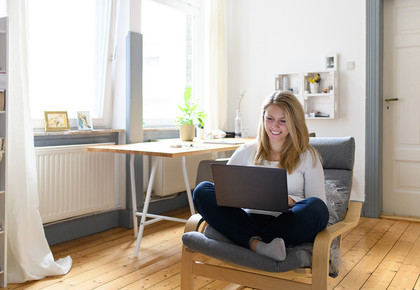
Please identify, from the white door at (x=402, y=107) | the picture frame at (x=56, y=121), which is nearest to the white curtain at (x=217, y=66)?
the white door at (x=402, y=107)

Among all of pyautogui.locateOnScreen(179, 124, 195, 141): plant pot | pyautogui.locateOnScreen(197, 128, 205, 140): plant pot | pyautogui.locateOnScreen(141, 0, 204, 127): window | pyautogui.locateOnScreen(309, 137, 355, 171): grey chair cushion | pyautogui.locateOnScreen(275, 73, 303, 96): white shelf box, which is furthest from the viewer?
pyautogui.locateOnScreen(275, 73, 303, 96): white shelf box

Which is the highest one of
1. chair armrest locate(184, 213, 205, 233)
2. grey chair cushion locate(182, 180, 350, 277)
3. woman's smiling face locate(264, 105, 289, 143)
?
woman's smiling face locate(264, 105, 289, 143)

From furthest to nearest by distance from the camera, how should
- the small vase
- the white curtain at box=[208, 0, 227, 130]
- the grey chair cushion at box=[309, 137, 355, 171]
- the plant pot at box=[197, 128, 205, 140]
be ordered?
the white curtain at box=[208, 0, 227, 130] < the small vase < the plant pot at box=[197, 128, 205, 140] < the grey chair cushion at box=[309, 137, 355, 171]

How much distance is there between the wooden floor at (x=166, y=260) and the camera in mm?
2404

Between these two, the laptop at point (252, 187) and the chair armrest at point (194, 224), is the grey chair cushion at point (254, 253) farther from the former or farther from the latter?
the laptop at point (252, 187)

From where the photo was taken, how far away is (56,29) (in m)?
3.06

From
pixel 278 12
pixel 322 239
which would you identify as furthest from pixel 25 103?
pixel 278 12

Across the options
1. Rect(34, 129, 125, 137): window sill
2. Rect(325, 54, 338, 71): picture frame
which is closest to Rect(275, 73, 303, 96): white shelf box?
Rect(325, 54, 338, 71): picture frame

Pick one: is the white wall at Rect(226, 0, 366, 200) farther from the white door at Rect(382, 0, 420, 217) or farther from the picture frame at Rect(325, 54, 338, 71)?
the white door at Rect(382, 0, 420, 217)

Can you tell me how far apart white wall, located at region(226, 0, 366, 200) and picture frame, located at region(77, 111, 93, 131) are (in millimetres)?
1877

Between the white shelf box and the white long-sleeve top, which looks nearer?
the white long-sleeve top

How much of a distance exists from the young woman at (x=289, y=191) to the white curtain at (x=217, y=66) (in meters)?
2.35

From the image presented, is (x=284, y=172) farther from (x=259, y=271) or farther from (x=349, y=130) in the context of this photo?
(x=349, y=130)

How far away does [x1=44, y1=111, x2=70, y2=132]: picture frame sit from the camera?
2.91 meters
